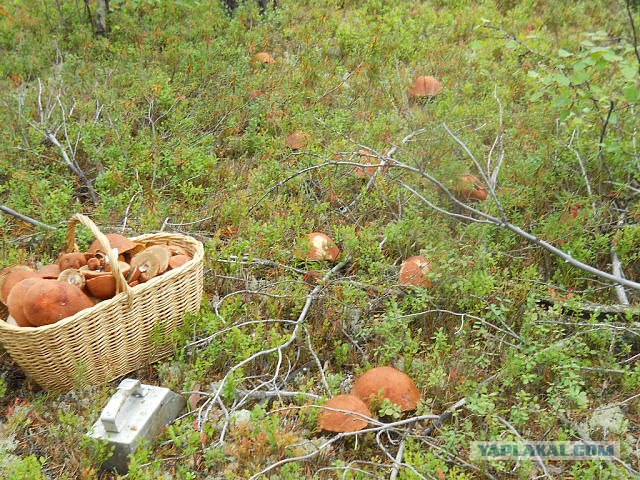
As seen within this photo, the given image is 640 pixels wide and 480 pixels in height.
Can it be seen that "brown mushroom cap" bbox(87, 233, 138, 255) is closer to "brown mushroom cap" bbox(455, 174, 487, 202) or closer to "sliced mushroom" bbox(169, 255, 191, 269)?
"sliced mushroom" bbox(169, 255, 191, 269)

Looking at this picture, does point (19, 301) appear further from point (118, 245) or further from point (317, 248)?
point (317, 248)

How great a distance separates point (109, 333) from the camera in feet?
10.5

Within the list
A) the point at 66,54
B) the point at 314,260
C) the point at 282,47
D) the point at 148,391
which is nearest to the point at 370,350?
the point at 314,260

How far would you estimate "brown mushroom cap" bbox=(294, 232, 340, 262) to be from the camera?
4.18 meters

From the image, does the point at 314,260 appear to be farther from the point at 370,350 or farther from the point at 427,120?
the point at 427,120

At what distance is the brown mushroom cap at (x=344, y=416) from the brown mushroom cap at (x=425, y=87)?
4.04 m

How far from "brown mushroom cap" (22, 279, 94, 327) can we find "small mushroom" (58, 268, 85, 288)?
0.37ft

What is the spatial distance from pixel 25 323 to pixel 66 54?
15.4ft

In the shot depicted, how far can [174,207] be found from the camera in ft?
15.6

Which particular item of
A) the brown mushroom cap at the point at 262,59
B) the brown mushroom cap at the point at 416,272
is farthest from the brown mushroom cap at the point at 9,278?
the brown mushroom cap at the point at 262,59

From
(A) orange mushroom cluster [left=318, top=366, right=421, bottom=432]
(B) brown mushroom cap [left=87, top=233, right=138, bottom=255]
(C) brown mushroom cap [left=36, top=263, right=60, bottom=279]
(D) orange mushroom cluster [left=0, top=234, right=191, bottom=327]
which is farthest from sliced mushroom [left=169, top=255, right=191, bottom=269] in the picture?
(A) orange mushroom cluster [left=318, top=366, right=421, bottom=432]

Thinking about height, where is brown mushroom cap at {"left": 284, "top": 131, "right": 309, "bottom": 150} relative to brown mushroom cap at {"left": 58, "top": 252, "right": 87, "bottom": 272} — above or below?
below

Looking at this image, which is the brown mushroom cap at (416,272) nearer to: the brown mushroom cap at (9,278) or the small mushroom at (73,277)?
the small mushroom at (73,277)

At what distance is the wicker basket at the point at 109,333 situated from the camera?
9.89 feet
